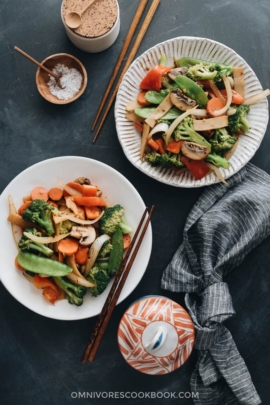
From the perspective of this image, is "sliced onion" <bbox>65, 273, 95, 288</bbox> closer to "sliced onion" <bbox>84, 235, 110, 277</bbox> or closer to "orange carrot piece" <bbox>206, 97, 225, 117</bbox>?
"sliced onion" <bbox>84, 235, 110, 277</bbox>

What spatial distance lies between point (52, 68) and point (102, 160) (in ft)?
1.98

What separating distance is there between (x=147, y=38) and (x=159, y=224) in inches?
43.7

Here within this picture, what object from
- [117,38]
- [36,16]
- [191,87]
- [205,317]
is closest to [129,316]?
[205,317]

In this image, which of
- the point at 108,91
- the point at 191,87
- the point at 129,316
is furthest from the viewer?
the point at 108,91

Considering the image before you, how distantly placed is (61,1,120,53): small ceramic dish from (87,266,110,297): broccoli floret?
1249 mm

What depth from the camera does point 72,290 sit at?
252 centimetres

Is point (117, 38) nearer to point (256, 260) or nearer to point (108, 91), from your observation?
point (108, 91)

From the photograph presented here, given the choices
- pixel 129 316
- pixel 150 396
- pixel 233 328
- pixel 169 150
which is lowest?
pixel 150 396

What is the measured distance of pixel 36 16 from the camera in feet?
9.12

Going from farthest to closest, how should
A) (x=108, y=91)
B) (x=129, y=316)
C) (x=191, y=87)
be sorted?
(x=108, y=91) < (x=191, y=87) < (x=129, y=316)

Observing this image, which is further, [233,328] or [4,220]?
[233,328]

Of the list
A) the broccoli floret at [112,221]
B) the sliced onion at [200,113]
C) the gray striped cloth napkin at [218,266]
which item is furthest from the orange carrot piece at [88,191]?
the sliced onion at [200,113]

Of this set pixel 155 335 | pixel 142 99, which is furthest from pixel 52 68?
pixel 155 335

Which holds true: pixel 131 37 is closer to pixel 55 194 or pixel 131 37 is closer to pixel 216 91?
pixel 216 91
